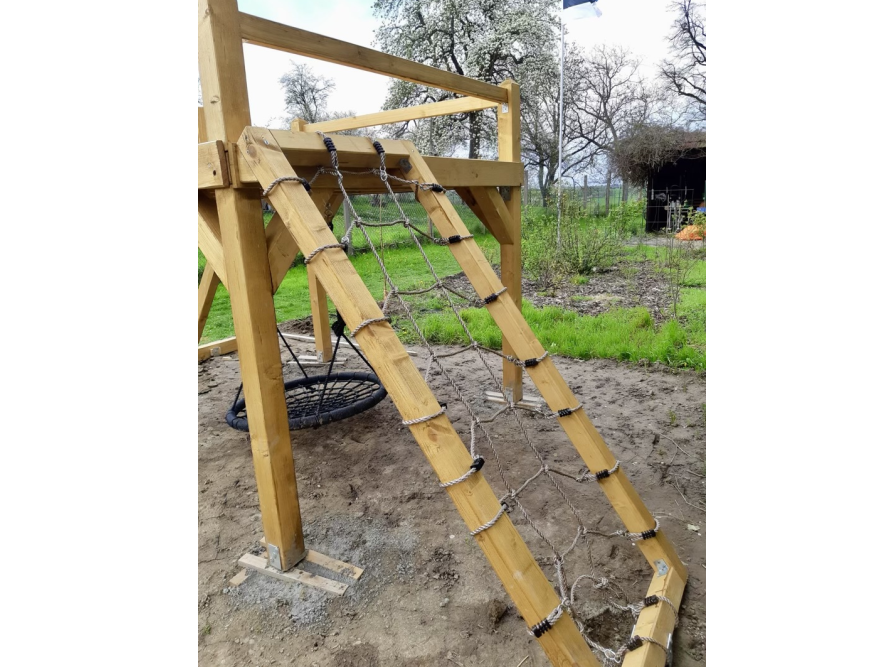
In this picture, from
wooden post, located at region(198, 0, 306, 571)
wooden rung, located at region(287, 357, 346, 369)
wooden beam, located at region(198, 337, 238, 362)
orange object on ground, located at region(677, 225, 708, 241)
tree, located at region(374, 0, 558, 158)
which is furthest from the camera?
tree, located at region(374, 0, 558, 158)

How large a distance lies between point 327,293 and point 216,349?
11.8 feet

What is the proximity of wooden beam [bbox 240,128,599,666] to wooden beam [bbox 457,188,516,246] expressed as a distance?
4.46ft

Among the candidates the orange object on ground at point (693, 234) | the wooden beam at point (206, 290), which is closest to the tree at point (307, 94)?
the orange object on ground at point (693, 234)

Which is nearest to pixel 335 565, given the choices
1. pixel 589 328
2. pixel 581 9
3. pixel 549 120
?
pixel 589 328

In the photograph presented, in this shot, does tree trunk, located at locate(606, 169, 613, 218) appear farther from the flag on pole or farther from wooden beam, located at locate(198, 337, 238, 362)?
wooden beam, located at locate(198, 337, 238, 362)

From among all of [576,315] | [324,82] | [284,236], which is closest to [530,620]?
[284,236]

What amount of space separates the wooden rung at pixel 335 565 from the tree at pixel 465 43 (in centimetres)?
1107

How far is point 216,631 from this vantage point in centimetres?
186

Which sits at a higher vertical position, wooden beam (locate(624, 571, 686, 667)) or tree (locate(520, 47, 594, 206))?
tree (locate(520, 47, 594, 206))

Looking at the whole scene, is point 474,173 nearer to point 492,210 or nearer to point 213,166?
point 492,210

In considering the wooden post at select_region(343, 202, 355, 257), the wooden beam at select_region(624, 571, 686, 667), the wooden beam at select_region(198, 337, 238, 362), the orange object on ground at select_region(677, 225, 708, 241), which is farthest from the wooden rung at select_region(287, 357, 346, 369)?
the orange object on ground at select_region(677, 225, 708, 241)

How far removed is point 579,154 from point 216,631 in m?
14.2

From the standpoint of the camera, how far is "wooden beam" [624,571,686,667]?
1.55m

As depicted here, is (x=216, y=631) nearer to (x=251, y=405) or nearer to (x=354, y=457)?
(x=251, y=405)
